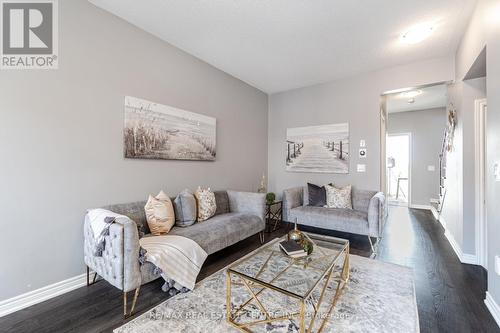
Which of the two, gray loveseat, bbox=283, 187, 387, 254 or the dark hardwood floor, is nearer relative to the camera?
the dark hardwood floor

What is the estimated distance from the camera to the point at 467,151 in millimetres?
2635

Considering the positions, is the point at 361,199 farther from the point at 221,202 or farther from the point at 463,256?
the point at 221,202

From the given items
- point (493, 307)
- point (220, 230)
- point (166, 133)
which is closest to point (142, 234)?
point (220, 230)

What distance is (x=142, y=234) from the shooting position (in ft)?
6.77

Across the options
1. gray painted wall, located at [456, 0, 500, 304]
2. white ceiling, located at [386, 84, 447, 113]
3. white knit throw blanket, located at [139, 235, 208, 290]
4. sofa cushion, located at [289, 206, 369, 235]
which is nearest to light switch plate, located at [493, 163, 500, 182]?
gray painted wall, located at [456, 0, 500, 304]

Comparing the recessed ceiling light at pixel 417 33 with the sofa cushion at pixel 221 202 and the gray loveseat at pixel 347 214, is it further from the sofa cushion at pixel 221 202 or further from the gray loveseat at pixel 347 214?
the sofa cushion at pixel 221 202

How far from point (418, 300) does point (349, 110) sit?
2984 millimetres

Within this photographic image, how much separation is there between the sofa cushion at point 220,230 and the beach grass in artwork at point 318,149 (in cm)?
174

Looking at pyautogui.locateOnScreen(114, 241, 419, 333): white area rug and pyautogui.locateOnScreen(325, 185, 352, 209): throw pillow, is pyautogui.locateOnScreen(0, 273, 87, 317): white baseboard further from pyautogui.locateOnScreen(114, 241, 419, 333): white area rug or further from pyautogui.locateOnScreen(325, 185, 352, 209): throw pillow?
pyautogui.locateOnScreen(325, 185, 352, 209): throw pillow

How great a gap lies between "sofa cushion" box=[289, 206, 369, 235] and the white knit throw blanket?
5.98 ft

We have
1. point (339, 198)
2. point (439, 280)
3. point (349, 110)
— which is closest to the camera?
point (439, 280)

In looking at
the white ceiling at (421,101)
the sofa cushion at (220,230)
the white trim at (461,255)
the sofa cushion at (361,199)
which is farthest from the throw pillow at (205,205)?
the white ceiling at (421,101)

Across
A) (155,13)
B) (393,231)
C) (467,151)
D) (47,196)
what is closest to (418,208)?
(393,231)

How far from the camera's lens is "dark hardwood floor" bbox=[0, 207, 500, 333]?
1.55m
